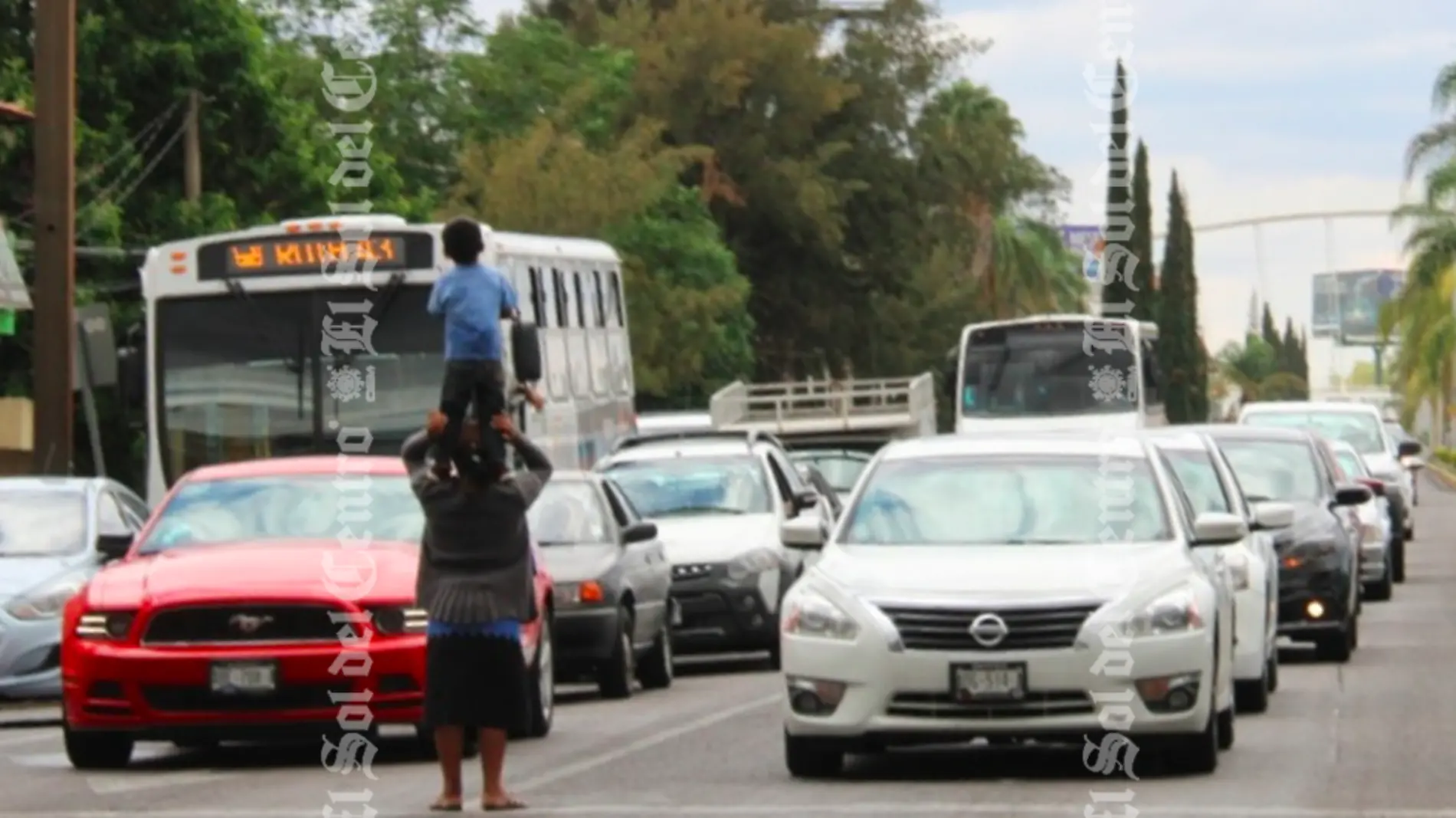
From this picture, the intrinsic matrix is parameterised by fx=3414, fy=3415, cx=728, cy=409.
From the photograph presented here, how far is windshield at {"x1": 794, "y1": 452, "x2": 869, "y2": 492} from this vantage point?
37.7 meters

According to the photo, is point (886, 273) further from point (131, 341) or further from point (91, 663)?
point (91, 663)

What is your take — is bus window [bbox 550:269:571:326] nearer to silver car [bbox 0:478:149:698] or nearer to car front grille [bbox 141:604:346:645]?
silver car [bbox 0:478:149:698]

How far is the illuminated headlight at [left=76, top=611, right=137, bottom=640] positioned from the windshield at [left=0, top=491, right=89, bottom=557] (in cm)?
692

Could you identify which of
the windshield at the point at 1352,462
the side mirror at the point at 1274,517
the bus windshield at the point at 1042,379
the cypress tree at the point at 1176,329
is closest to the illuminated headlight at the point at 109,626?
the side mirror at the point at 1274,517

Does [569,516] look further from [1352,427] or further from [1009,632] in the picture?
[1352,427]

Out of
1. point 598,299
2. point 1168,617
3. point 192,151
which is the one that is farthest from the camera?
point 192,151

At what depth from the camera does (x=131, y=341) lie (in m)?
26.4

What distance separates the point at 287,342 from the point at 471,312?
1247 centimetres

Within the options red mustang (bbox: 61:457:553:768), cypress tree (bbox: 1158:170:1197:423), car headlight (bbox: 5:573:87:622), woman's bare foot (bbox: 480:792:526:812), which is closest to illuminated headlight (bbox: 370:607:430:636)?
red mustang (bbox: 61:457:553:768)

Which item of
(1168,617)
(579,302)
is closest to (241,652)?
(1168,617)

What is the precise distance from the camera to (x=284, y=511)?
17594 millimetres

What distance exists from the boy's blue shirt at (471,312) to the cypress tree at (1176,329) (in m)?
108

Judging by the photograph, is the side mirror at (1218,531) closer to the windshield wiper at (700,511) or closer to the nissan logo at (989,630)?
the nissan logo at (989,630)

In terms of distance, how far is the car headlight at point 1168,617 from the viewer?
14516 mm
